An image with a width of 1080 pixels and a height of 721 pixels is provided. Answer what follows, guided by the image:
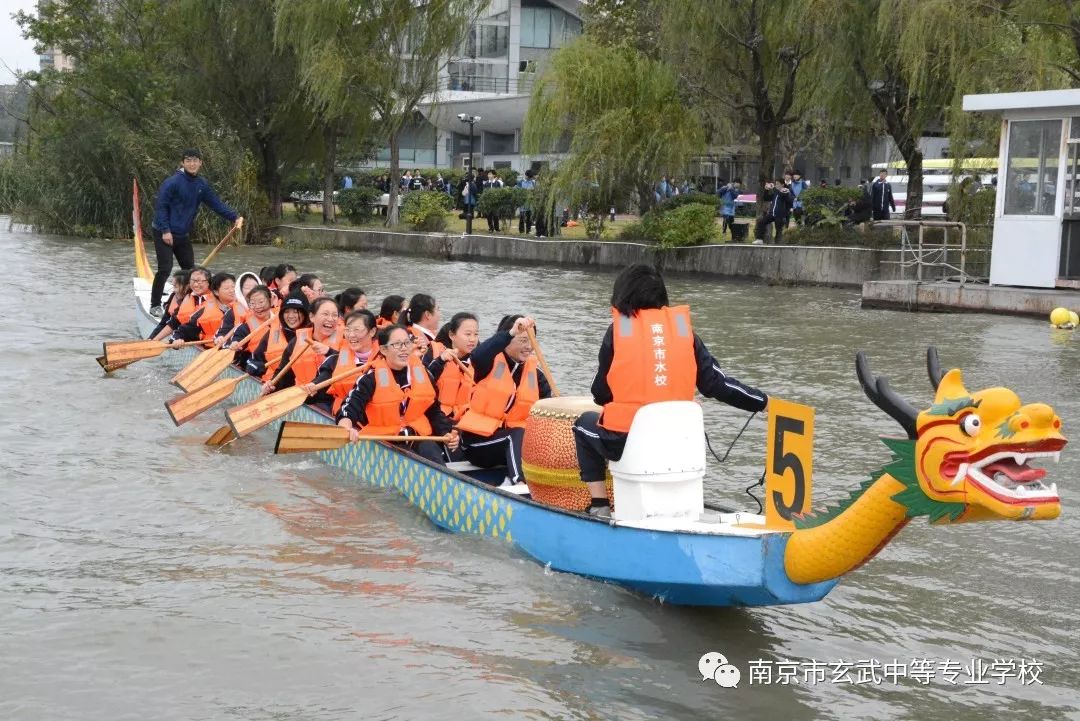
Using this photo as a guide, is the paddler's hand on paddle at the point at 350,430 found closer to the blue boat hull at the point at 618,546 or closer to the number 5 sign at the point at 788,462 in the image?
the blue boat hull at the point at 618,546

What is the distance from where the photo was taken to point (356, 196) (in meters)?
35.5

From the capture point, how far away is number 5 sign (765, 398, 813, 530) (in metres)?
5.57

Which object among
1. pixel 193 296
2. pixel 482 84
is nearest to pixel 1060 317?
pixel 193 296

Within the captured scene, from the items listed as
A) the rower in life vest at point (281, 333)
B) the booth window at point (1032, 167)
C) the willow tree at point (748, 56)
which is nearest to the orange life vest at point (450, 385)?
the rower in life vest at point (281, 333)

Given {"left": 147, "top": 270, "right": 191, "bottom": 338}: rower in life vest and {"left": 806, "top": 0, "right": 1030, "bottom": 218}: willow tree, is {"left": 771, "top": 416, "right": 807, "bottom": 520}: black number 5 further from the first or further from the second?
{"left": 806, "top": 0, "right": 1030, "bottom": 218}: willow tree

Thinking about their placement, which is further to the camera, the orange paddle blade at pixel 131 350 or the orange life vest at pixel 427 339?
the orange paddle blade at pixel 131 350

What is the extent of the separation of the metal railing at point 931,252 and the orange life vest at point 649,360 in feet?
44.8

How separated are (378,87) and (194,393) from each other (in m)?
21.0

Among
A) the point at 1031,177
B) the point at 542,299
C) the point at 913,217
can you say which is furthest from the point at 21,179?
the point at 1031,177

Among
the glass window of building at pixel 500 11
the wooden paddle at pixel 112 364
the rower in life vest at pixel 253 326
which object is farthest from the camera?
the glass window of building at pixel 500 11

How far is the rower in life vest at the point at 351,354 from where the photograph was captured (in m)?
9.42

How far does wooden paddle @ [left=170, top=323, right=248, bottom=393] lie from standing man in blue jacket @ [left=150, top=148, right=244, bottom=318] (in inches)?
130

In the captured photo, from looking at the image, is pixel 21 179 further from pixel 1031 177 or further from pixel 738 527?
pixel 738 527

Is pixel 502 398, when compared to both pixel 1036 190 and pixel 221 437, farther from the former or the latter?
pixel 1036 190
